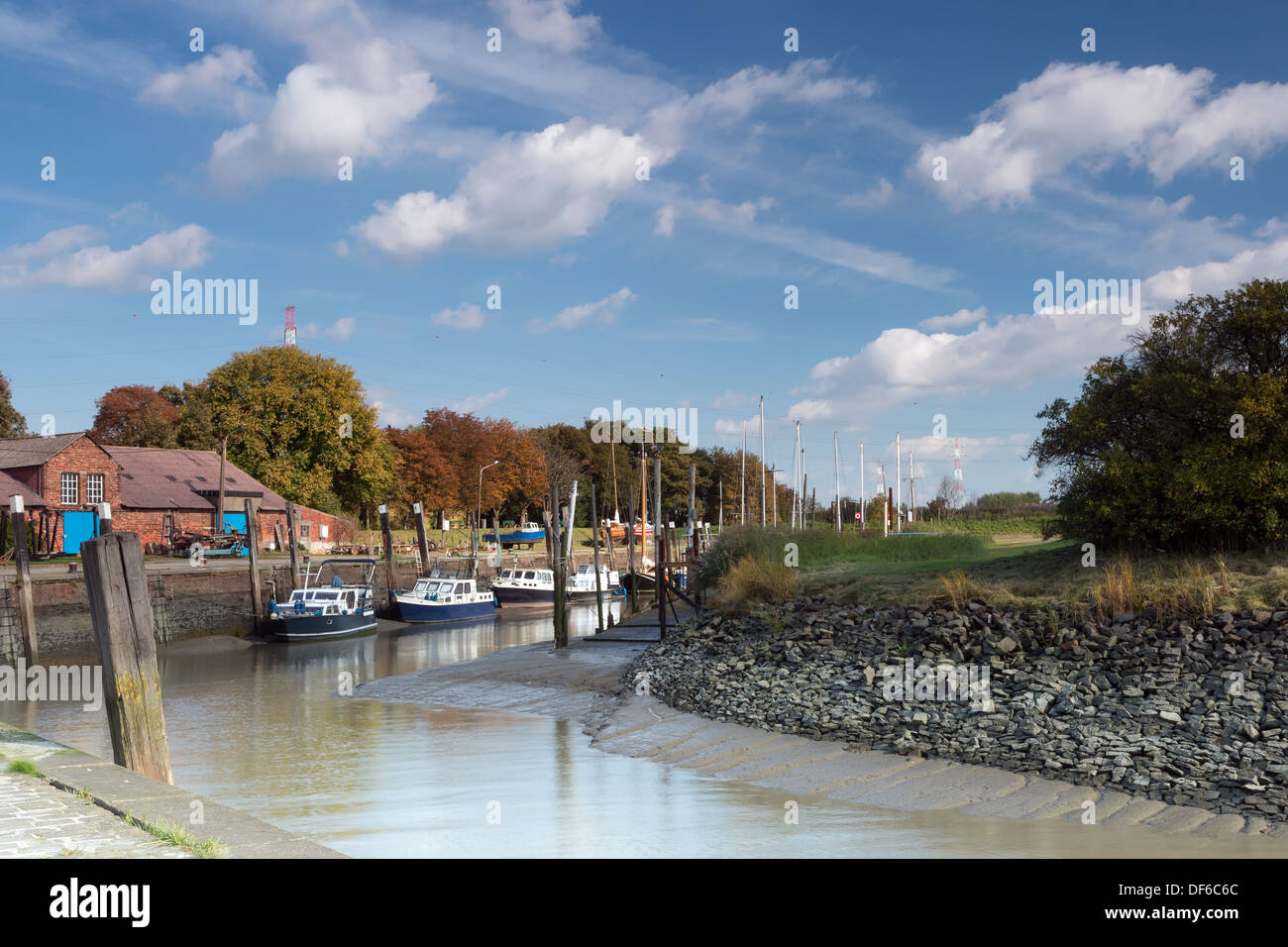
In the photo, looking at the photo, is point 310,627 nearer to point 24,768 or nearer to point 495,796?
point 495,796

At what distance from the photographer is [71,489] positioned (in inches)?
1876

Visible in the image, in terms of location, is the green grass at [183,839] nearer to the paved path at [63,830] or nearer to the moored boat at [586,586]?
the paved path at [63,830]

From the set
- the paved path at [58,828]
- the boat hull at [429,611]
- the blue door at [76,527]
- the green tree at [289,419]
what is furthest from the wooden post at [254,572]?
the paved path at [58,828]

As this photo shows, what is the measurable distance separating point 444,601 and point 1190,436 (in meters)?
33.6

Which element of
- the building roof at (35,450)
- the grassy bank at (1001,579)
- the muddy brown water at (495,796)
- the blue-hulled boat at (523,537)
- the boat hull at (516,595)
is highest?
the building roof at (35,450)

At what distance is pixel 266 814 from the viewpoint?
11.4m

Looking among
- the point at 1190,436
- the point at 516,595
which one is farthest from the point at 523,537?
the point at 1190,436

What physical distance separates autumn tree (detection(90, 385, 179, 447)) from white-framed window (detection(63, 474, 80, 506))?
1902 centimetres

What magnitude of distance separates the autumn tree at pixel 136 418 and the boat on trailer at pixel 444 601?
3029 cm

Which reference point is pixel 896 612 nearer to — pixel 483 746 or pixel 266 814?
pixel 483 746

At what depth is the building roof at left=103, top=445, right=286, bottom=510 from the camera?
2041 inches

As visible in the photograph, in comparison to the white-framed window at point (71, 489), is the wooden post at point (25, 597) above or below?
below

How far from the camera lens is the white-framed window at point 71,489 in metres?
47.5
